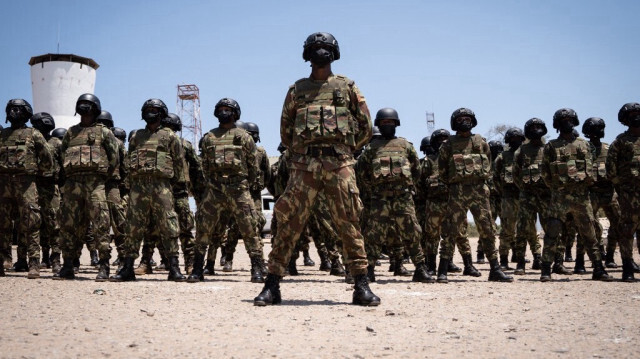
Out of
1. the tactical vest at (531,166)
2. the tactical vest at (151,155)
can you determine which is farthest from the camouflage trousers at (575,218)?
the tactical vest at (151,155)

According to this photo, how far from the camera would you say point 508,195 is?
10883 millimetres

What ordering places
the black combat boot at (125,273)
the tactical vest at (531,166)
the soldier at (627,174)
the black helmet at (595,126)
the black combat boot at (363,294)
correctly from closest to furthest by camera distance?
the black combat boot at (363,294), the black combat boot at (125,273), the soldier at (627,174), the tactical vest at (531,166), the black helmet at (595,126)

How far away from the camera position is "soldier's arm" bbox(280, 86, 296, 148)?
19.2 feet

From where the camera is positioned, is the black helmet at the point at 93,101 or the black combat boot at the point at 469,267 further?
the black combat boot at the point at 469,267

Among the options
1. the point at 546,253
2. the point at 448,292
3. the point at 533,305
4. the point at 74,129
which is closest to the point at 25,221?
the point at 74,129

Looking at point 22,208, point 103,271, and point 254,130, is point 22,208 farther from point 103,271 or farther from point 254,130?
point 254,130

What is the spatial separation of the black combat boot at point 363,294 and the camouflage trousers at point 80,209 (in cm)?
438

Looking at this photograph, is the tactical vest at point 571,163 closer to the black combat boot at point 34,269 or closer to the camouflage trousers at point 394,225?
the camouflage trousers at point 394,225

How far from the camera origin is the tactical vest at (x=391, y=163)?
8031mm

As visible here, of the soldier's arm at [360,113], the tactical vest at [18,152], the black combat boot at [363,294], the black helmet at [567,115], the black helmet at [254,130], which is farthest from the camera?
the black helmet at [254,130]

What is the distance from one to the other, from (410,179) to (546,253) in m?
2.40

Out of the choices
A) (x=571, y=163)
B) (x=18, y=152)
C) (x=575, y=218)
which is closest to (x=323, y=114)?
(x=571, y=163)

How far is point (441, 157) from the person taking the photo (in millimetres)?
8430

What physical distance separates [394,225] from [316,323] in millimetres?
3850
